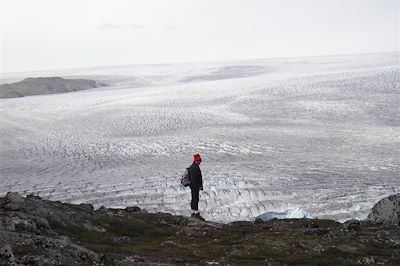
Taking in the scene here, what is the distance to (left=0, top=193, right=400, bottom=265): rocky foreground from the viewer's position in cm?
684

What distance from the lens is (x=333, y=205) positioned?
1545cm

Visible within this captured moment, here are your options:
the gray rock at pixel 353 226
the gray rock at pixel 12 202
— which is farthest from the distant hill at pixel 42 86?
the gray rock at pixel 353 226

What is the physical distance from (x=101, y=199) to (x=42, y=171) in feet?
17.7

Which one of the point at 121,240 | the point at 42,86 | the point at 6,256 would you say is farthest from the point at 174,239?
the point at 42,86

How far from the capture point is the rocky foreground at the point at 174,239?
6.84 m

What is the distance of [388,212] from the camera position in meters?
11.1

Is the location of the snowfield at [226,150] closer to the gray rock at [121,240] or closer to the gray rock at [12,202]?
the gray rock at [121,240]

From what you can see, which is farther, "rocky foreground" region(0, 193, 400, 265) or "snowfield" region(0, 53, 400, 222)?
"snowfield" region(0, 53, 400, 222)

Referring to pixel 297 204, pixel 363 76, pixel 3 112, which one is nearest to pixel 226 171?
pixel 297 204

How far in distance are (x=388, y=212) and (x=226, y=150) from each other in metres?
12.6

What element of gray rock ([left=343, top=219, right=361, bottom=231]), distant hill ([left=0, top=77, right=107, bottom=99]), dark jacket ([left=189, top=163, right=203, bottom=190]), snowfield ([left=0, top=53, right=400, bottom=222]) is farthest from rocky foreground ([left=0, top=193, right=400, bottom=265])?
distant hill ([left=0, top=77, right=107, bottom=99])

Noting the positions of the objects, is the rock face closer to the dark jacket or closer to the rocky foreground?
the rocky foreground

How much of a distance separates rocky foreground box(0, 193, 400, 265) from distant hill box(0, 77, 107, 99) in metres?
61.8

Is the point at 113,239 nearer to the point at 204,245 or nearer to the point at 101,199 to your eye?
the point at 204,245
